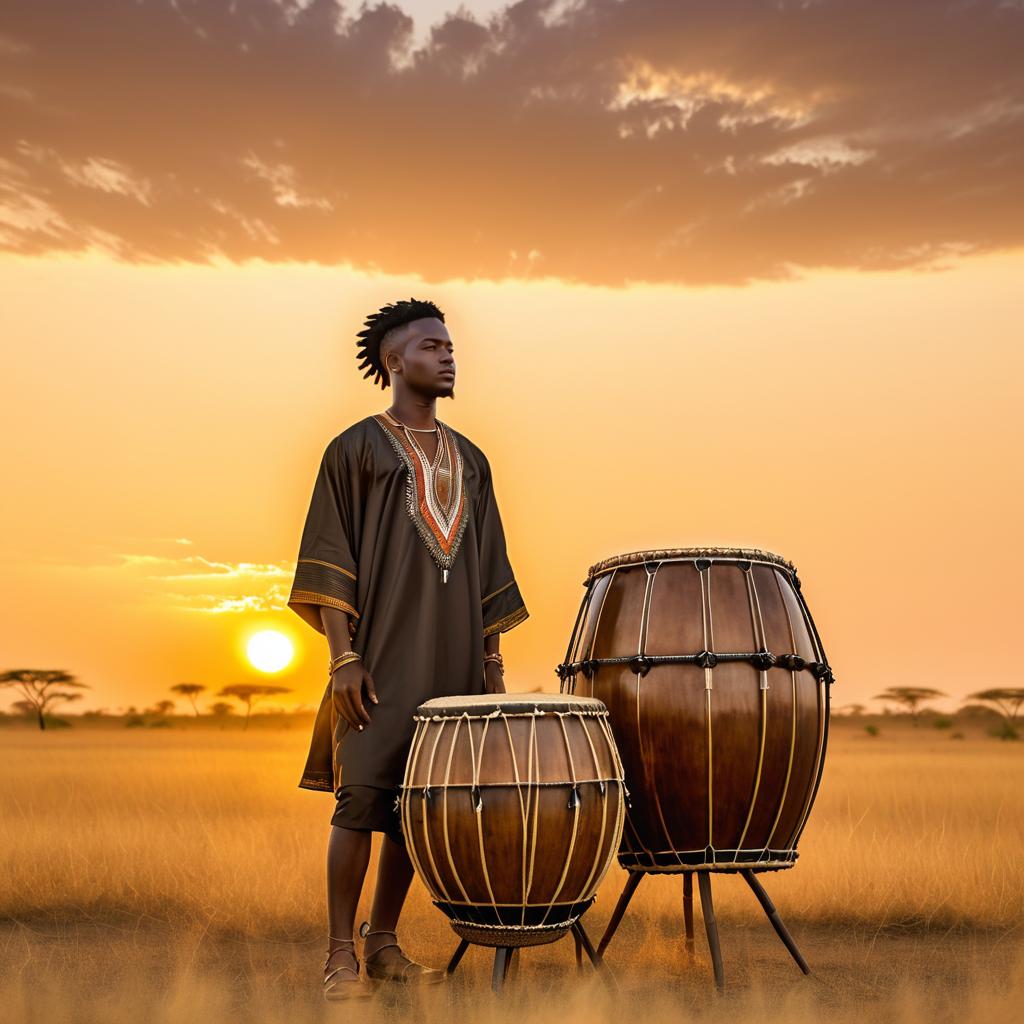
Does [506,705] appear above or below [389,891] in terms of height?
above

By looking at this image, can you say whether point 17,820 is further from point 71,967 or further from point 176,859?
point 71,967

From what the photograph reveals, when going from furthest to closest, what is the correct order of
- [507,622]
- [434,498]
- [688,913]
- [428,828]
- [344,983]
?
[688,913], [507,622], [434,498], [344,983], [428,828]

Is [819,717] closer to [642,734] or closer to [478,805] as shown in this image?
[642,734]

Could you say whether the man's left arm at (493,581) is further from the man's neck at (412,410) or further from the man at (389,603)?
the man's neck at (412,410)

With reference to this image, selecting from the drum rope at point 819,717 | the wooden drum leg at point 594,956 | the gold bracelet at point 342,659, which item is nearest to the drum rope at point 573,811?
the wooden drum leg at point 594,956

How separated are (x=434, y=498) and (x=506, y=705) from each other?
1.24m

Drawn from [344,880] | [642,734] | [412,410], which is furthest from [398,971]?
[412,410]

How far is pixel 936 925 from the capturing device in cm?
801

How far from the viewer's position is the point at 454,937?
7656mm

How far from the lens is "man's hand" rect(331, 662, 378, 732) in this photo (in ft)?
20.3

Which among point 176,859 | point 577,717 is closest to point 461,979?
point 577,717

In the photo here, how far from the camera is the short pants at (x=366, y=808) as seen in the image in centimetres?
620

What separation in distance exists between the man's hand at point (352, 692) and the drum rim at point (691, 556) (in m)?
1.29

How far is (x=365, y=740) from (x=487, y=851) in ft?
2.80
